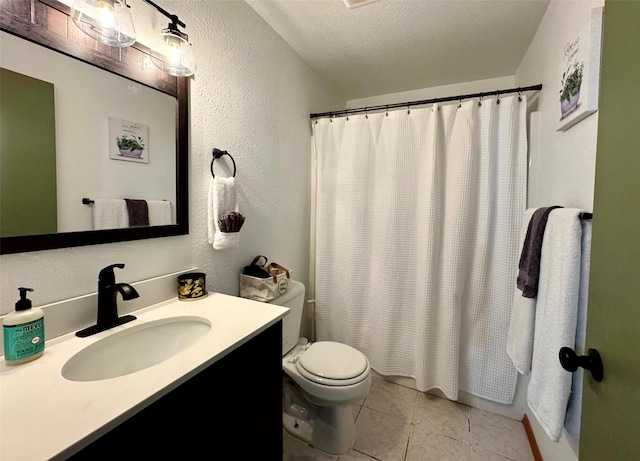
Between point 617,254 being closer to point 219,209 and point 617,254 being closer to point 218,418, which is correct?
point 218,418

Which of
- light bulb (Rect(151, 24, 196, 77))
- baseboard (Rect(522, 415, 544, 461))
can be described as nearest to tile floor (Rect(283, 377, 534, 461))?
baseboard (Rect(522, 415, 544, 461))

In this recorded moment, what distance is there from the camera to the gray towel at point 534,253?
109 cm

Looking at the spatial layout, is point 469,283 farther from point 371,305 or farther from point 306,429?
point 306,429

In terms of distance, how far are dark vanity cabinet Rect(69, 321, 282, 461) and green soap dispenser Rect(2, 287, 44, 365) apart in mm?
390

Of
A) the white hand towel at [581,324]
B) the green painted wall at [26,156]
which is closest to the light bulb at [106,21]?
the green painted wall at [26,156]

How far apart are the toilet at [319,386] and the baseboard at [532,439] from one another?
92cm

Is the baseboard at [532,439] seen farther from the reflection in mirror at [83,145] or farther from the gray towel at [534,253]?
the reflection in mirror at [83,145]

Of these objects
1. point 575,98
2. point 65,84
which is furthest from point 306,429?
point 575,98

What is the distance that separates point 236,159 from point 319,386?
3.93ft

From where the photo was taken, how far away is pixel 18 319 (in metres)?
0.70

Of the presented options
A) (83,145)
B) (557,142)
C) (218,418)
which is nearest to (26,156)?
(83,145)

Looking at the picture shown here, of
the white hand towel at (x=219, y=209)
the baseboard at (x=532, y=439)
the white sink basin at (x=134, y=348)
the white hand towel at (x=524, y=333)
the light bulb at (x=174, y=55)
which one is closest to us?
the white sink basin at (x=134, y=348)

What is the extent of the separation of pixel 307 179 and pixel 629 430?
1.90 meters

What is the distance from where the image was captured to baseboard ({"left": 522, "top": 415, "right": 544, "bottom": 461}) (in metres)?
1.41
